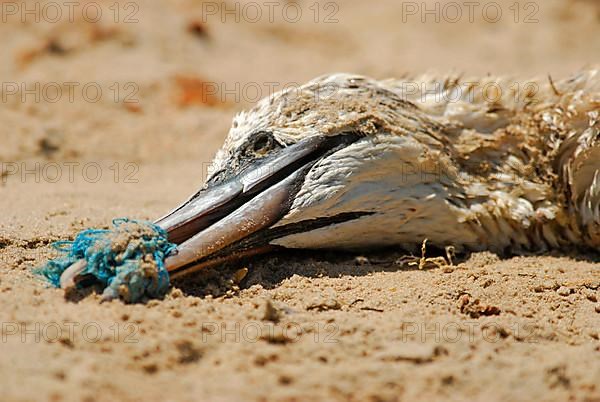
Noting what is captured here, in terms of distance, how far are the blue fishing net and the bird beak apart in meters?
0.08

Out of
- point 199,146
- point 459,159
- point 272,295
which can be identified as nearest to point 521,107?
point 459,159

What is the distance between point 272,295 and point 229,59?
655 centimetres

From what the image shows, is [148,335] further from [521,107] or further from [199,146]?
[199,146]

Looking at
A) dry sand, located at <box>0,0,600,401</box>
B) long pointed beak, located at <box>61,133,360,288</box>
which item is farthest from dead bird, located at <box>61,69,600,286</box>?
dry sand, located at <box>0,0,600,401</box>

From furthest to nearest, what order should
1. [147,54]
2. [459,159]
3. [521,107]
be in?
[147,54]
[521,107]
[459,159]

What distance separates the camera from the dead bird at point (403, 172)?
153 inches

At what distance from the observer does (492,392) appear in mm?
2730

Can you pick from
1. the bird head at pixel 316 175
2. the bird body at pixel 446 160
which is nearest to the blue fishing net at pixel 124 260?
the bird head at pixel 316 175

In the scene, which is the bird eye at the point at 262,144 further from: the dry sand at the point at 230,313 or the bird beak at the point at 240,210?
the dry sand at the point at 230,313

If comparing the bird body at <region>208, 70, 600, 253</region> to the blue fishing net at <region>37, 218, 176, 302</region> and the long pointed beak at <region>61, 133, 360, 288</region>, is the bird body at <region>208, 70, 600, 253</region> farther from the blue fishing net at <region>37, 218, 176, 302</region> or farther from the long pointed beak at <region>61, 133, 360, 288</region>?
the blue fishing net at <region>37, 218, 176, 302</region>

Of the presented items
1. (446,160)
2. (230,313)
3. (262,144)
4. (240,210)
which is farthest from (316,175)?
(230,313)

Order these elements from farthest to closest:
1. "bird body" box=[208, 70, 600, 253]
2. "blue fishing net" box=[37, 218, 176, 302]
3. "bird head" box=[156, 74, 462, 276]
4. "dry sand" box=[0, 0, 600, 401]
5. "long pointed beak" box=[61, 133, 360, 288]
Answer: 1. "bird body" box=[208, 70, 600, 253]
2. "bird head" box=[156, 74, 462, 276]
3. "long pointed beak" box=[61, 133, 360, 288]
4. "blue fishing net" box=[37, 218, 176, 302]
5. "dry sand" box=[0, 0, 600, 401]

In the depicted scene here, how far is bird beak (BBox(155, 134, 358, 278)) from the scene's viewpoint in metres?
3.63

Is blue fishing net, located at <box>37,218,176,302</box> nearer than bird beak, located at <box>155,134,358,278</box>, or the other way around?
blue fishing net, located at <box>37,218,176,302</box>
